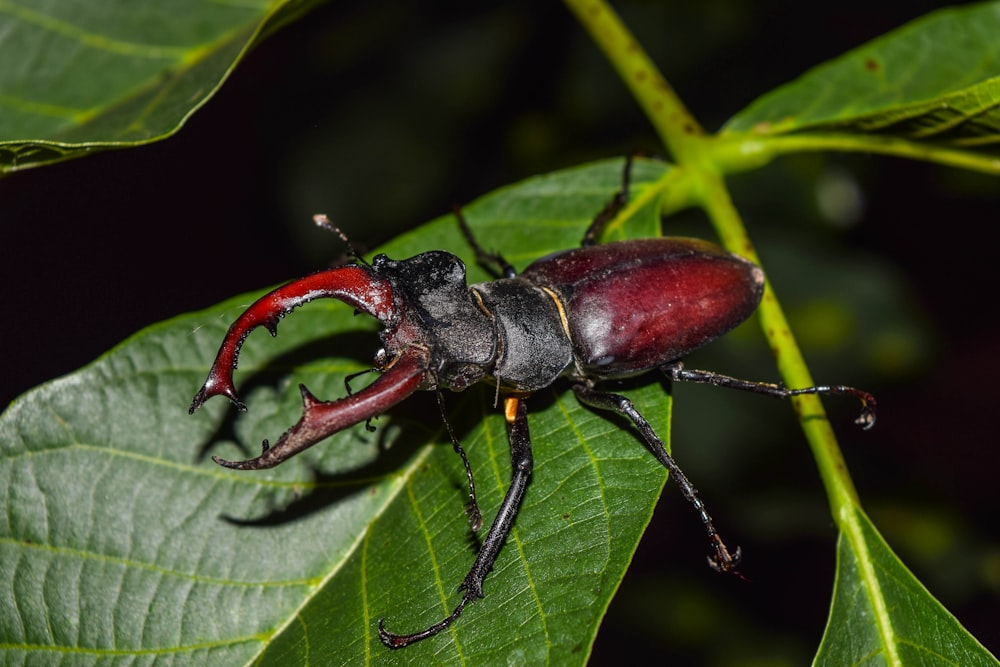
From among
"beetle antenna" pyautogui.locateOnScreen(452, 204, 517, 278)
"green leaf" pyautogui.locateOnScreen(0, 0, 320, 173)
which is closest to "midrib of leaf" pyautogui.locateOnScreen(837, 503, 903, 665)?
"beetle antenna" pyautogui.locateOnScreen(452, 204, 517, 278)

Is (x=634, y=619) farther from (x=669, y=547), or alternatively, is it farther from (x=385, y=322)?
(x=385, y=322)

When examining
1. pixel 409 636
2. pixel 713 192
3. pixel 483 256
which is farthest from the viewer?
pixel 483 256

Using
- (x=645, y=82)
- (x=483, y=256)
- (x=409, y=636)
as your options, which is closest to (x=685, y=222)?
(x=645, y=82)

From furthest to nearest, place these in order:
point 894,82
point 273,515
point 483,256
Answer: point 894,82, point 483,256, point 273,515

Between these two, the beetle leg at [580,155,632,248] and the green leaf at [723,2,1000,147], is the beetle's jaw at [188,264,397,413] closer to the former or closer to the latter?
the beetle leg at [580,155,632,248]

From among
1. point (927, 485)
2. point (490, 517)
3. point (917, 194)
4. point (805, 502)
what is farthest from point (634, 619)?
point (490, 517)

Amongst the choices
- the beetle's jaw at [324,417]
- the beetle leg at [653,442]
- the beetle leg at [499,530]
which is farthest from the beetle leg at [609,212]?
the beetle's jaw at [324,417]

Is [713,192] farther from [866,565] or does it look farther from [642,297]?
[866,565]
